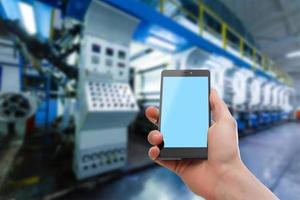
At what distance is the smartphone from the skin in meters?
0.04

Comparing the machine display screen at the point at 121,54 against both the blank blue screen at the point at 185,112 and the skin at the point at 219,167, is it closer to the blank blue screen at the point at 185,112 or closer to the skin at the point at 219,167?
the blank blue screen at the point at 185,112

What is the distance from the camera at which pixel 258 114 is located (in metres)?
7.20

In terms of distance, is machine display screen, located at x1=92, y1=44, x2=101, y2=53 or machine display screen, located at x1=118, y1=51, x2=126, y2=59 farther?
machine display screen, located at x1=118, y1=51, x2=126, y2=59

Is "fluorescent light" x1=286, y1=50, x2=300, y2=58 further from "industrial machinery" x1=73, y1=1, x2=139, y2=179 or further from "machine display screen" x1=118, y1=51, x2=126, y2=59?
"industrial machinery" x1=73, y1=1, x2=139, y2=179

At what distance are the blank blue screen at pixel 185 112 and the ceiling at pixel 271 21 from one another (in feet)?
24.9

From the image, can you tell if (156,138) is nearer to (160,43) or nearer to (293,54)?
(160,43)

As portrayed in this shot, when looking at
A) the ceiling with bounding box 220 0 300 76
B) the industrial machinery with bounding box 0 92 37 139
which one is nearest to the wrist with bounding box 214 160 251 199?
the industrial machinery with bounding box 0 92 37 139

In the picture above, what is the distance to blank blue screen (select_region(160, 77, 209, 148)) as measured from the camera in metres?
0.75

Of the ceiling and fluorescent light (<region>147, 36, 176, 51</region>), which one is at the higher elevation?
the ceiling

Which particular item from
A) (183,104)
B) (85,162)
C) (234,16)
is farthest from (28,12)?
(234,16)

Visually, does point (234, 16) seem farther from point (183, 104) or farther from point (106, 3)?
point (183, 104)

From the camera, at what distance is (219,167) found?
0.69m

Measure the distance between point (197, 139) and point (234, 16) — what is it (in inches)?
352

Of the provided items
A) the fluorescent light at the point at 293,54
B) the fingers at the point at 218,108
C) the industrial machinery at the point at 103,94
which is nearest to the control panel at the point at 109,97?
the industrial machinery at the point at 103,94
